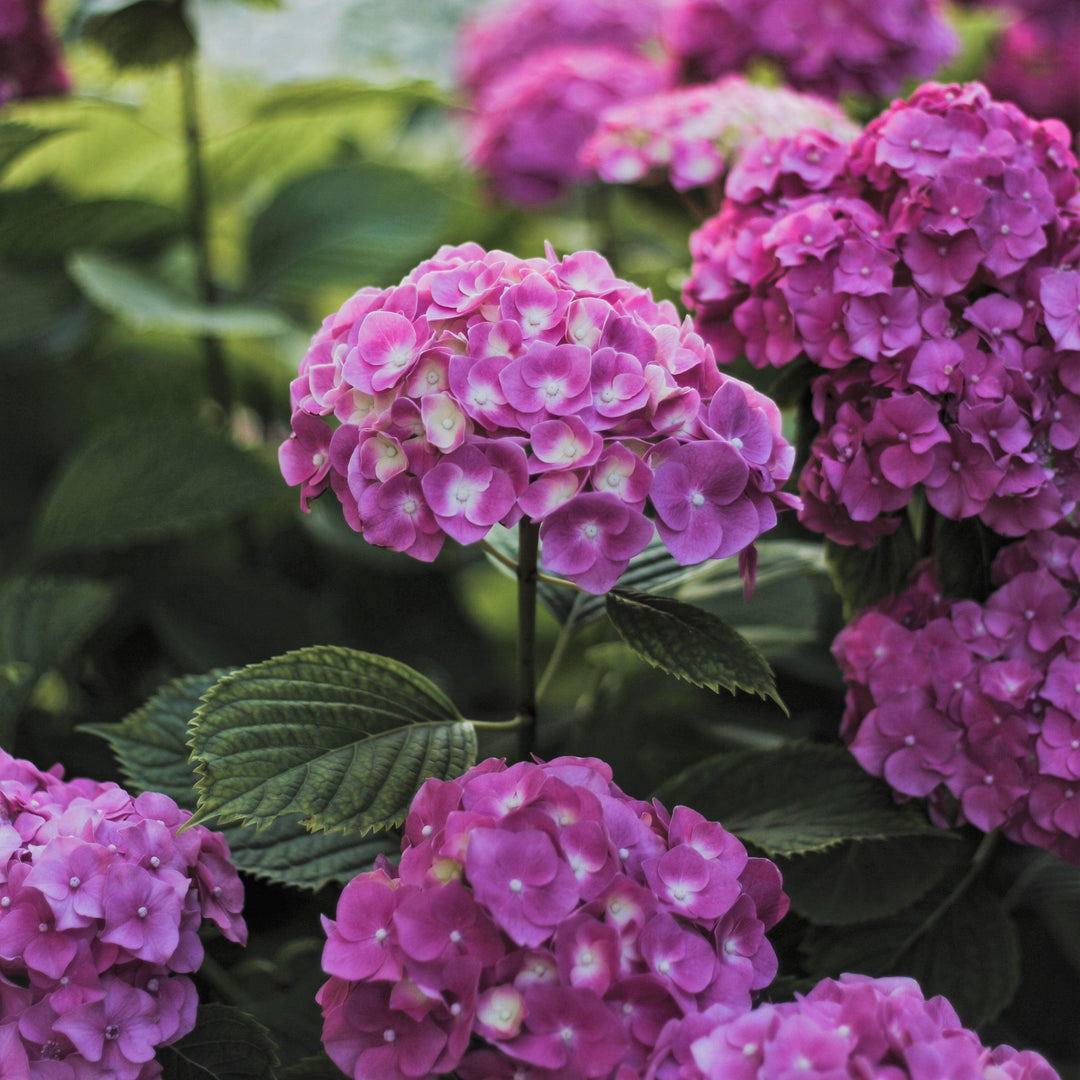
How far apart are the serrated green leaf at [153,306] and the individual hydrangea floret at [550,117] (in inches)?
17.0

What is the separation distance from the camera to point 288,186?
1.30 metres

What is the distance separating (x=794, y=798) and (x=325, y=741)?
30cm

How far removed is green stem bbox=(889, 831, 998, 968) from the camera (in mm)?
772

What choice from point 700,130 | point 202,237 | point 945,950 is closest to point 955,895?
point 945,950

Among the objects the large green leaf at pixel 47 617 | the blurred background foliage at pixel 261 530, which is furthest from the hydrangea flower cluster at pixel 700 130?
the large green leaf at pixel 47 617

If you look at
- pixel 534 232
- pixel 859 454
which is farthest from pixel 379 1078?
pixel 534 232

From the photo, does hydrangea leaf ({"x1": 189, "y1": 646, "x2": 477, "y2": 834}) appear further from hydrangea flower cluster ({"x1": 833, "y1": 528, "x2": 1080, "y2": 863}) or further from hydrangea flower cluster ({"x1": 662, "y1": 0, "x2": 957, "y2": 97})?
hydrangea flower cluster ({"x1": 662, "y1": 0, "x2": 957, "y2": 97})

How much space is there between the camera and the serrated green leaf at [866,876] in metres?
0.73

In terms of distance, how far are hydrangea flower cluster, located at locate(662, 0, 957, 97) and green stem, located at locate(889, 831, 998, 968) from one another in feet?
2.41

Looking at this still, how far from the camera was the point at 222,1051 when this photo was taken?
61 centimetres

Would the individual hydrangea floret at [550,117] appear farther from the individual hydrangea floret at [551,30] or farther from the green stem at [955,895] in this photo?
the green stem at [955,895]

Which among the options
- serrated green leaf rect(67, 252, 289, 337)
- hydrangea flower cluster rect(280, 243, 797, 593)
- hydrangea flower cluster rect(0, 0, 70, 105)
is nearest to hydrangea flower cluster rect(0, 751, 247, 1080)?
hydrangea flower cluster rect(280, 243, 797, 593)

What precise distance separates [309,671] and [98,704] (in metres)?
0.50

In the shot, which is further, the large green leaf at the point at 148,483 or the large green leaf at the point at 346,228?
the large green leaf at the point at 346,228
